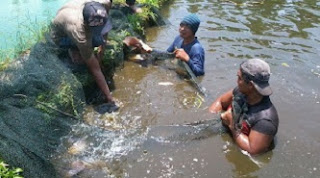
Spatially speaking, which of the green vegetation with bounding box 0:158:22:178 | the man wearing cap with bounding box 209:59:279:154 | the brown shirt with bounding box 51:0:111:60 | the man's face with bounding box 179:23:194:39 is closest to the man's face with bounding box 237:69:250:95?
the man wearing cap with bounding box 209:59:279:154

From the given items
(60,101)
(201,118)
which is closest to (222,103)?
(201,118)

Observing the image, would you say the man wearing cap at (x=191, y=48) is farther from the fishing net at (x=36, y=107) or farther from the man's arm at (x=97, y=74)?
the fishing net at (x=36, y=107)

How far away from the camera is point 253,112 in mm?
5125

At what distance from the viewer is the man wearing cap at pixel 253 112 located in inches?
195

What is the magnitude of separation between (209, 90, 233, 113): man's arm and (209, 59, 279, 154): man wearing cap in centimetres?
33

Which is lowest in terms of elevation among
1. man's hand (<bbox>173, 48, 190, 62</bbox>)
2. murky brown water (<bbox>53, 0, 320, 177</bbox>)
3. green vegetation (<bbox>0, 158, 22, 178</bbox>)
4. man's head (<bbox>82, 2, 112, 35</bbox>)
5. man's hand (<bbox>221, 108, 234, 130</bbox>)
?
murky brown water (<bbox>53, 0, 320, 177</bbox>)

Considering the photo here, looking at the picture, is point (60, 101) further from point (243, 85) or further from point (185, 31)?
point (185, 31)

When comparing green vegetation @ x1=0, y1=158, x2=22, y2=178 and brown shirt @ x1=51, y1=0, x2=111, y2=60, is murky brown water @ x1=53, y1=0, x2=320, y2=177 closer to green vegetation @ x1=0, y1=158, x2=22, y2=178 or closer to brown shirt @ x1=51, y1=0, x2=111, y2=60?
brown shirt @ x1=51, y1=0, x2=111, y2=60

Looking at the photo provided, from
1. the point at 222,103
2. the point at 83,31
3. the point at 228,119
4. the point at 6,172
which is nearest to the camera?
the point at 6,172

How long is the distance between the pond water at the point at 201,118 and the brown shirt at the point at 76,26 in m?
1.05

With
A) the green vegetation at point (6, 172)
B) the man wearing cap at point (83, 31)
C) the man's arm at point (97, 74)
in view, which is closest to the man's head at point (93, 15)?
the man wearing cap at point (83, 31)

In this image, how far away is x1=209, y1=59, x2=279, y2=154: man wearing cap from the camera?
4953 millimetres

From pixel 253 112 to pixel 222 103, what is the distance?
2.91ft

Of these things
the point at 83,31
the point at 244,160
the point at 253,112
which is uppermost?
the point at 83,31
